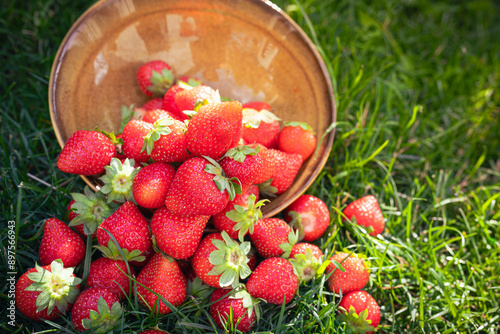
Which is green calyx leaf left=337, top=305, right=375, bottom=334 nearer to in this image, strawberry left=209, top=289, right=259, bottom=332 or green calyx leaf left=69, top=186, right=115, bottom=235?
strawberry left=209, top=289, right=259, bottom=332

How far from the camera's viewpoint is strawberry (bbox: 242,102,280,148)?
1.52 metres

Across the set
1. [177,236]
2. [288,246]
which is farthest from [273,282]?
[177,236]

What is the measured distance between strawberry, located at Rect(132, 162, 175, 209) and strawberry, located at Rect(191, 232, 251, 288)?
8.9 inches

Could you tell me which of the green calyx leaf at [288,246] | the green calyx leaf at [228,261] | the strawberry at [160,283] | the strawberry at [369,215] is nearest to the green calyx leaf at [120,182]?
the strawberry at [160,283]

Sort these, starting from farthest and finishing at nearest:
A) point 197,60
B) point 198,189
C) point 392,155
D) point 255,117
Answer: point 392,155
point 197,60
point 255,117
point 198,189

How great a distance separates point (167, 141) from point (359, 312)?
37.1 inches

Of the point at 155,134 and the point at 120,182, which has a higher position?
the point at 155,134

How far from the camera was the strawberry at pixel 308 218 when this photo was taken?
158 cm

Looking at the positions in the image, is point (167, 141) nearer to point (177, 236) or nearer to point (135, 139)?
point (135, 139)

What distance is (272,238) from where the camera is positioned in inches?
56.7

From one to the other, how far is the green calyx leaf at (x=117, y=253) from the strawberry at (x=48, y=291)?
4.8 inches

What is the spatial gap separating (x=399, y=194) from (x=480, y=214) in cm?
38

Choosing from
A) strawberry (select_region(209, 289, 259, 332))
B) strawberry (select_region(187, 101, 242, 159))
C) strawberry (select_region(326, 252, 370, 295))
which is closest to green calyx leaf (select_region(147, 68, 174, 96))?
strawberry (select_region(187, 101, 242, 159))

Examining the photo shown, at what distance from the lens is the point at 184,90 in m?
1.53
